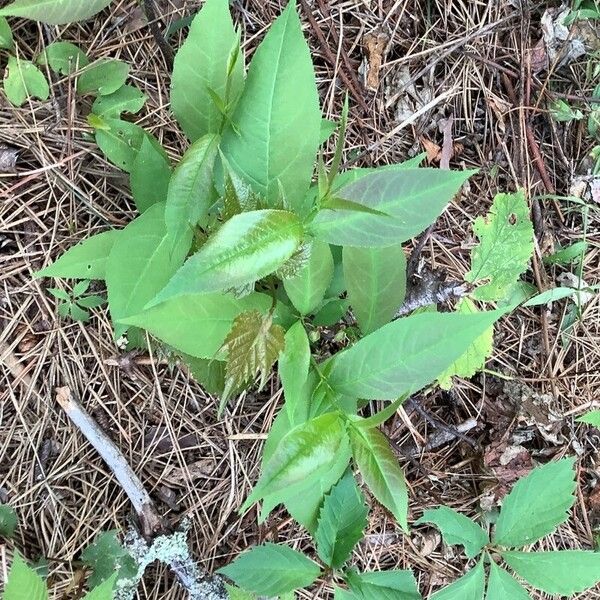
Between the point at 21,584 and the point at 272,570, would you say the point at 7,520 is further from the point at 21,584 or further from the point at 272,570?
the point at 272,570

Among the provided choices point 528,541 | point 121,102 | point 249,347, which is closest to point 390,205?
point 249,347

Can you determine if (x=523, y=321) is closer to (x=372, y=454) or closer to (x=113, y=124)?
(x=372, y=454)

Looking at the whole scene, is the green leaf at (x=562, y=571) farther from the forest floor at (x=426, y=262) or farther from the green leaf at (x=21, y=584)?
the green leaf at (x=21, y=584)

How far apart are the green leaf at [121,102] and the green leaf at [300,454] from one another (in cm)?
91

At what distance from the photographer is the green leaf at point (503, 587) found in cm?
139

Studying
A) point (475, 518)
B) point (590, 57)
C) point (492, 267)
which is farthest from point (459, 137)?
point (475, 518)

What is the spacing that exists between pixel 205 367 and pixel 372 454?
407 millimetres

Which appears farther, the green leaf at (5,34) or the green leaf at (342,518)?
the green leaf at (5,34)

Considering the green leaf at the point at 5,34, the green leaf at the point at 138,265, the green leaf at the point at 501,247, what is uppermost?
the green leaf at the point at 5,34

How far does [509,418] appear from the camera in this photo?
1.74 m

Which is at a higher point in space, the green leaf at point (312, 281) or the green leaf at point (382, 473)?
the green leaf at point (312, 281)

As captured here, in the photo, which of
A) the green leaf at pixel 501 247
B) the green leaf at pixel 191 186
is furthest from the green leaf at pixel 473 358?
the green leaf at pixel 191 186

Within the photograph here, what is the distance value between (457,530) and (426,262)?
2.30 feet

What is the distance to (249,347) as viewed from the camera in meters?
1.09
